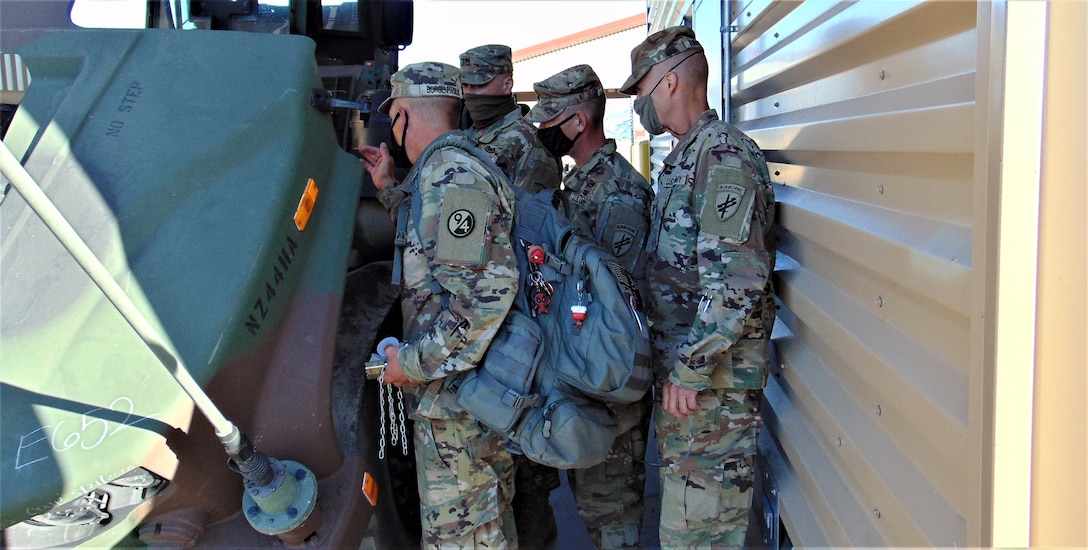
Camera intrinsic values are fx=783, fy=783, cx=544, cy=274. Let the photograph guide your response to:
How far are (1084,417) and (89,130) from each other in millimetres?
2130

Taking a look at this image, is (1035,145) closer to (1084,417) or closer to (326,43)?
(1084,417)

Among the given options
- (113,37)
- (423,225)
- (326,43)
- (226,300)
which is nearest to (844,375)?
(423,225)

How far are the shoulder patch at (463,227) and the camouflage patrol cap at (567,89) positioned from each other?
3.92ft

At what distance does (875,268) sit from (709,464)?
3.26 feet

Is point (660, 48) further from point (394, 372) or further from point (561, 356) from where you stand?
point (394, 372)

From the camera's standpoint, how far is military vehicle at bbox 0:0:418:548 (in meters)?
1.65

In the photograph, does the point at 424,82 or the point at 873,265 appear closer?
the point at 873,265

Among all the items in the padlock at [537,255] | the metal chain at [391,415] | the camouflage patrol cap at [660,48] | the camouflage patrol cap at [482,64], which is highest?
the camouflage patrol cap at [482,64]

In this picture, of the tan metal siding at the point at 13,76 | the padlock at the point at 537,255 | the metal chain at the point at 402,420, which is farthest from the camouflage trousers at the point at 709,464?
the tan metal siding at the point at 13,76

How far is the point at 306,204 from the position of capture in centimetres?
219

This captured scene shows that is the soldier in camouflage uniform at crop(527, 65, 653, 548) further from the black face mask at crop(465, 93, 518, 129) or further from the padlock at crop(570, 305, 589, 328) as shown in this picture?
the padlock at crop(570, 305, 589, 328)

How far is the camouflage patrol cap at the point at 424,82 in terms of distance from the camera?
2443mm

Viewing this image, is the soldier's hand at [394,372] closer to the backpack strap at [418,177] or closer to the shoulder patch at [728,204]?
the backpack strap at [418,177]

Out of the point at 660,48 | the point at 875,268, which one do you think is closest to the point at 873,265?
the point at 875,268
